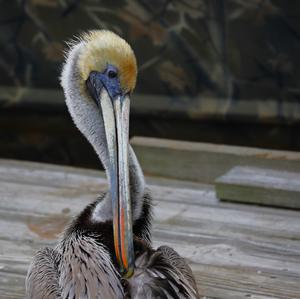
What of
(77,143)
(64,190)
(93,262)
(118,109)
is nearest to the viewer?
(93,262)

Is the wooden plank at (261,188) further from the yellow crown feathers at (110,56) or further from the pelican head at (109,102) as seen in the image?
the yellow crown feathers at (110,56)

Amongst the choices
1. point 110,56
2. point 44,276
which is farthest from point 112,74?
point 44,276

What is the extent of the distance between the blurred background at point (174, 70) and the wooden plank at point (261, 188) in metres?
1.41

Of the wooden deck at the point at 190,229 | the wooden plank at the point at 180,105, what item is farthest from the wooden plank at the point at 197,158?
the wooden plank at the point at 180,105

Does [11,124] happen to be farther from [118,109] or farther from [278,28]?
[118,109]

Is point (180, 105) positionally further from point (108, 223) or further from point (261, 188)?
point (108, 223)

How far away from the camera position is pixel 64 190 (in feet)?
15.1

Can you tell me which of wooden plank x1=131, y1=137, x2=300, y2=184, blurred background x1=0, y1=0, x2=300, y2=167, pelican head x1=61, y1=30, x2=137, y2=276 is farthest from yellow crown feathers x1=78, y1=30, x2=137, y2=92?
blurred background x1=0, y1=0, x2=300, y2=167

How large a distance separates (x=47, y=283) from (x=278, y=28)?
11.2 ft

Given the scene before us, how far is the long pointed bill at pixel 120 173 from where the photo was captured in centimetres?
264

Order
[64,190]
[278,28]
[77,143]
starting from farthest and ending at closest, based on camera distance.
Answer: [77,143] → [278,28] → [64,190]

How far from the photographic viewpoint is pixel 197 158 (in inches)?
187

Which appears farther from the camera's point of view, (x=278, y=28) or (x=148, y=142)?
(x=278, y=28)

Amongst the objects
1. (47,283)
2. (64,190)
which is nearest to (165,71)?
(64,190)
